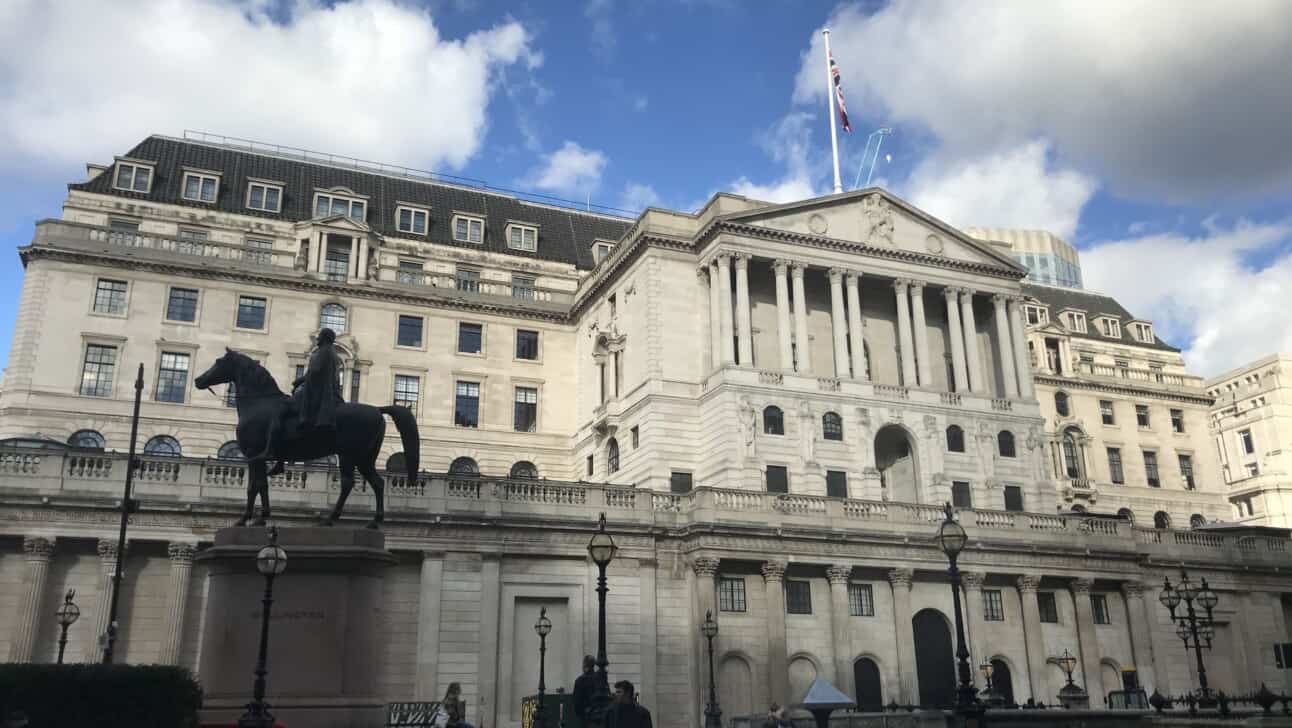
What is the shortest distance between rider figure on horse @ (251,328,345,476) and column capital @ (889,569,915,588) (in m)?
32.7

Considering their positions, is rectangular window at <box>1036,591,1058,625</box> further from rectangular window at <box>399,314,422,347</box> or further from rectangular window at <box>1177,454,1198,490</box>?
rectangular window at <box>399,314,422,347</box>

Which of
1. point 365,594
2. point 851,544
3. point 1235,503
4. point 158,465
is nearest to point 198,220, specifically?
point 158,465

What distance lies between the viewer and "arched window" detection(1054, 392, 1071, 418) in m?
73.9

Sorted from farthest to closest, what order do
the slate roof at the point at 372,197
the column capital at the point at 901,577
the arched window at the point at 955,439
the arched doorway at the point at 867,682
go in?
1. the slate roof at the point at 372,197
2. the arched window at the point at 955,439
3. the column capital at the point at 901,577
4. the arched doorway at the point at 867,682

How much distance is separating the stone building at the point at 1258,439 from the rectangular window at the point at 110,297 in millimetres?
90356

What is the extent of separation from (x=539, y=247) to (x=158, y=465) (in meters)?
35.1

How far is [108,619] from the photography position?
119 feet

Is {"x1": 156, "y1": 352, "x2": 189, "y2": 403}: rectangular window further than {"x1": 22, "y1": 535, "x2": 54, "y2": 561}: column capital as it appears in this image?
Yes

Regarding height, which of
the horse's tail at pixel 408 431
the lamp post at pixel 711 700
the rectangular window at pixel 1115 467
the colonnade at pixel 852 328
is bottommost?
the lamp post at pixel 711 700

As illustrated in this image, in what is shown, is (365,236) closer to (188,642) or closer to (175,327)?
(175,327)

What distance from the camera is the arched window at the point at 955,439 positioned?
54.3m

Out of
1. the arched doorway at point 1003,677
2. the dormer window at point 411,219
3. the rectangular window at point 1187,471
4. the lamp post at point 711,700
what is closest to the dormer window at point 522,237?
the dormer window at point 411,219

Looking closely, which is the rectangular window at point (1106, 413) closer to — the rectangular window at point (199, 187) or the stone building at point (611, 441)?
the stone building at point (611, 441)

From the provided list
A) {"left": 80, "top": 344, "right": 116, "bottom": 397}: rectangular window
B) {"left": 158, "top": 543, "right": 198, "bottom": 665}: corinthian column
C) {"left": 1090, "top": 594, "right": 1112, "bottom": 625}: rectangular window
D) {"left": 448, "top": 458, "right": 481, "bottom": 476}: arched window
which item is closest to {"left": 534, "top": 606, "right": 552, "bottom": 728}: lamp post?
{"left": 158, "top": 543, "right": 198, "bottom": 665}: corinthian column
